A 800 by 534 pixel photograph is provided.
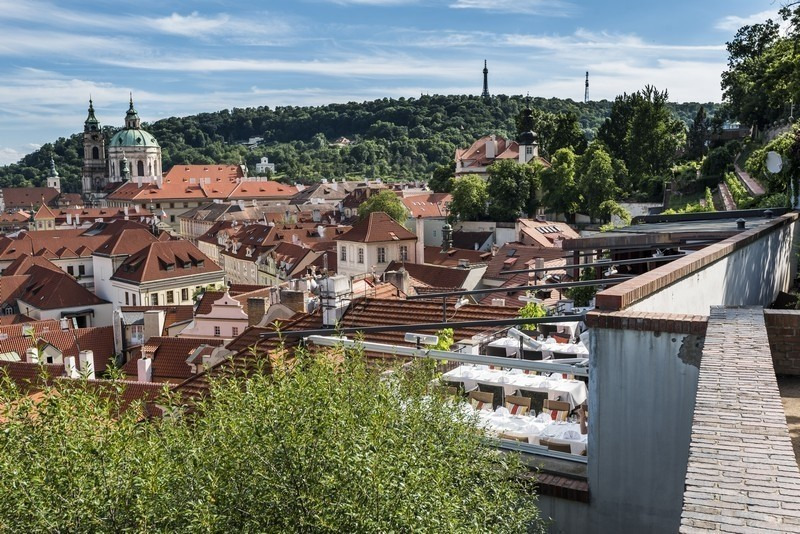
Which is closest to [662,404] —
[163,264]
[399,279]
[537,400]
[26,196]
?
[537,400]

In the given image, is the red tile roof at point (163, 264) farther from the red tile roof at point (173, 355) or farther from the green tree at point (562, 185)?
the red tile roof at point (173, 355)

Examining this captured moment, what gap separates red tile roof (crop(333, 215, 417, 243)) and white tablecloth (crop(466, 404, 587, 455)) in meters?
43.0

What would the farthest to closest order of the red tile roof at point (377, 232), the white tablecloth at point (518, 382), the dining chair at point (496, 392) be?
the red tile roof at point (377, 232) < the dining chair at point (496, 392) < the white tablecloth at point (518, 382)

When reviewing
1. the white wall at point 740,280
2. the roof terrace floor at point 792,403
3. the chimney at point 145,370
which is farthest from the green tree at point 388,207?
the roof terrace floor at point 792,403

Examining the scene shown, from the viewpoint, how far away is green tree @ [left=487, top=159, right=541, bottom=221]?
2680 inches

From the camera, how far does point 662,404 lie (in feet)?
22.4

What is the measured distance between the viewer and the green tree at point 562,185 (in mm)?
64500

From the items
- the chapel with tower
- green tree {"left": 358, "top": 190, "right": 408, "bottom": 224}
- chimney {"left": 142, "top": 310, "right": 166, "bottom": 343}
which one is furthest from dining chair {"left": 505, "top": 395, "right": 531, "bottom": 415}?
the chapel with tower

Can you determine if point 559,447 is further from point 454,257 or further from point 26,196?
point 26,196

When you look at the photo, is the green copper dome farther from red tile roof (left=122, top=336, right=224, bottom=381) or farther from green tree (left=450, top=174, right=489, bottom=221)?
red tile roof (left=122, top=336, right=224, bottom=381)

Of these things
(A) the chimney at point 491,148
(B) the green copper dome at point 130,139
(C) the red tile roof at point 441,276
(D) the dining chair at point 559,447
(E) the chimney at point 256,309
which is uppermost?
(B) the green copper dome at point 130,139

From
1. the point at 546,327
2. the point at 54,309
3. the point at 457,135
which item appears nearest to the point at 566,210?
the point at 54,309

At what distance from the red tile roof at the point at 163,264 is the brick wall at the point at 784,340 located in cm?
5335

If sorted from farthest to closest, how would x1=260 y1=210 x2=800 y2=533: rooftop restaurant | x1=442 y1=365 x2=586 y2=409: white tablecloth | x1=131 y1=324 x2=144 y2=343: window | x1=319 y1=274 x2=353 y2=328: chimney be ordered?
x1=131 y1=324 x2=144 y2=343: window < x1=319 y1=274 x2=353 y2=328: chimney < x1=442 y1=365 x2=586 y2=409: white tablecloth < x1=260 y1=210 x2=800 y2=533: rooftop restaurant
